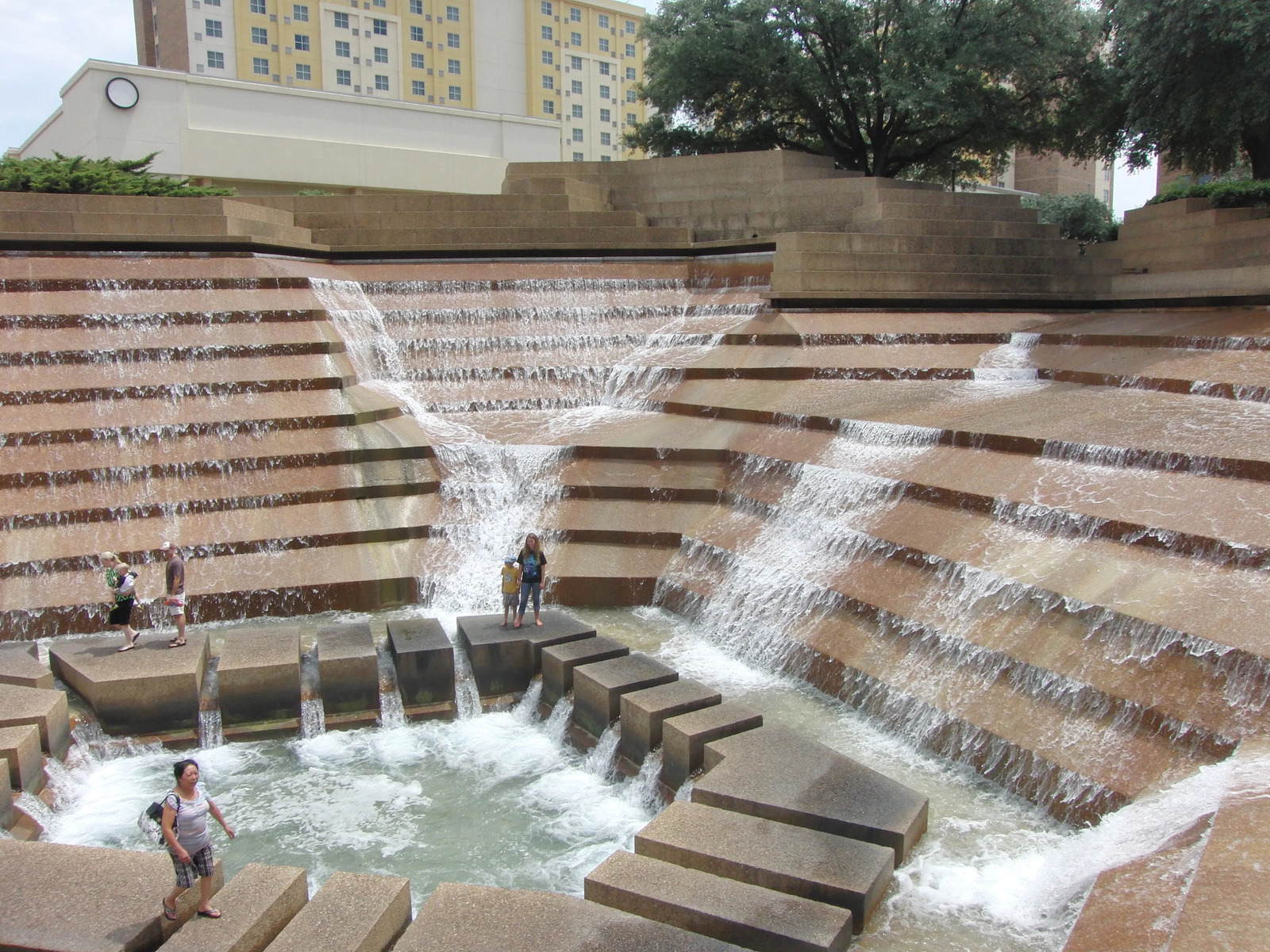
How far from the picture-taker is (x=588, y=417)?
641 inches

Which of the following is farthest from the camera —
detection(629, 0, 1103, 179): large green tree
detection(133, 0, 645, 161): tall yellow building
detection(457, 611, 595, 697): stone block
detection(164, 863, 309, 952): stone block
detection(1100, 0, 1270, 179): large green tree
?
detection(133, 0, 645, 161): tall yellow building

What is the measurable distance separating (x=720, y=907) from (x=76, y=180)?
21056 millimetres

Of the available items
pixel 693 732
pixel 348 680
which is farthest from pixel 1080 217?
pixel 348 680

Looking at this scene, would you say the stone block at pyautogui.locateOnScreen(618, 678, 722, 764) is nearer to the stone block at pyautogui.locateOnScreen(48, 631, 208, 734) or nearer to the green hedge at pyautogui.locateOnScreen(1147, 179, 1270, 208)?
the stone block at pyautogui.locateOnScreen(48, 631, 208, 734)

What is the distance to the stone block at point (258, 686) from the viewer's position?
9766 mm

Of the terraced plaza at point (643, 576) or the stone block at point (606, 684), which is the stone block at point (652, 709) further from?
the stone block at point (606, 684)

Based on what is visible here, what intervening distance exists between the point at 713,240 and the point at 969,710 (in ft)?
55.2

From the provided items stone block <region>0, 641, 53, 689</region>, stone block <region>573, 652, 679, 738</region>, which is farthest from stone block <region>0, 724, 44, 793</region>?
stone block <region>573, 652, 679, 738</region>

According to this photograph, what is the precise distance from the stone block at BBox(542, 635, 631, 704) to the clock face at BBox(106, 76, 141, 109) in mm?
27667

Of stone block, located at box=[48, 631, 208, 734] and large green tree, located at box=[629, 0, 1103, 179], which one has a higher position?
large green tree, located at box=[629, 0, 1103, 179]

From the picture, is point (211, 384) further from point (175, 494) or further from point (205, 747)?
point (205, 747)

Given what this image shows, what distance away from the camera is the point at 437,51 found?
58125 millimetres

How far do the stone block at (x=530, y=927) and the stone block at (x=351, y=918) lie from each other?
0.77 feet

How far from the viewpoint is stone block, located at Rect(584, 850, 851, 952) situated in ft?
18.7
